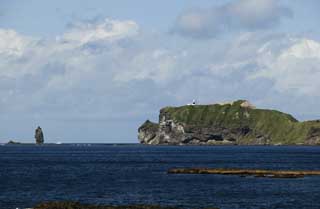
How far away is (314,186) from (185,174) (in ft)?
126

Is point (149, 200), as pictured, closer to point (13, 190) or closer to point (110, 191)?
→ point (110, 191)

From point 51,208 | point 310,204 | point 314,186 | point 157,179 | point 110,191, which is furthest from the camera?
point 157,179

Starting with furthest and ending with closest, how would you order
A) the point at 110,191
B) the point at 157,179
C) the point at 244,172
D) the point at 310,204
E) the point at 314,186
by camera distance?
the point at 244,172 < the point at 157,179 < the point at 314,186 < the point at 110,191 < the point at 310,204

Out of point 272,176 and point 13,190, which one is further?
point 272,176

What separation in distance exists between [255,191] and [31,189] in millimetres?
32593

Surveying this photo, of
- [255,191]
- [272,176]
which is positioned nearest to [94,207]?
[255,191]

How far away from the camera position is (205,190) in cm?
10344

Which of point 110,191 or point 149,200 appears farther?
point 110,191

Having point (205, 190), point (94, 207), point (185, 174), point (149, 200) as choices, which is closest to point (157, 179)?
point (185, 174)

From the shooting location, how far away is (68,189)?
10400 cm

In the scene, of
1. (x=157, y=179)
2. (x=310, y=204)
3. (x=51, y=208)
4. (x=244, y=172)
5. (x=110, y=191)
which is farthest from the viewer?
(x=244, y=172)

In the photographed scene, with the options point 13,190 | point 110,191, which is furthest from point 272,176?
point 13,190

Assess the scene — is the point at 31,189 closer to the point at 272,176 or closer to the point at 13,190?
the point at 13,190

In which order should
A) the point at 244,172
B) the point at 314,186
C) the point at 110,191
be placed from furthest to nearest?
1. the point at 244,172
2. the point at 314,186
3. the point at 110,191
